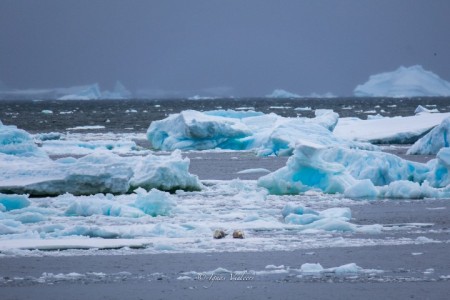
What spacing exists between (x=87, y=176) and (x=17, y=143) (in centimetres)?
704

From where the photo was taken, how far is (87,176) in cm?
1307

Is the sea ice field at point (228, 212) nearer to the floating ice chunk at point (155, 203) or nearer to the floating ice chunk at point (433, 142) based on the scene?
the floating ice chunk at point (155, 203)

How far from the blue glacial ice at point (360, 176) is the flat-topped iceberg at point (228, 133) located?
6214 mm

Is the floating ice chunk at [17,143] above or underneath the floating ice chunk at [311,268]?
underneath

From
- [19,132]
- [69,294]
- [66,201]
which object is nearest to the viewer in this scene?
[69,294]

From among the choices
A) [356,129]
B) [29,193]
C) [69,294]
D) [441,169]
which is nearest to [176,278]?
[69,294]

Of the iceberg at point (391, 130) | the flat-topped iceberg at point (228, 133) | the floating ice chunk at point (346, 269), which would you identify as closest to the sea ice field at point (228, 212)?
the floating ice chunk at point (346, 269)

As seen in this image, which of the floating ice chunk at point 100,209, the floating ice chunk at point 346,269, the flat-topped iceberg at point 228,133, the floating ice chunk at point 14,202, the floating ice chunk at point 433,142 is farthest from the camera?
the flat-topped iceberg at point 228,133

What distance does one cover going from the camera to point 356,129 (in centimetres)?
2788

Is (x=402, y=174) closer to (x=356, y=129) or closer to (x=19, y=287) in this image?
(x=19, y=287)

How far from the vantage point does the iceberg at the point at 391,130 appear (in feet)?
84.8

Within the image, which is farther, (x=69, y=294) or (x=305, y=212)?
(x=305, y=212)

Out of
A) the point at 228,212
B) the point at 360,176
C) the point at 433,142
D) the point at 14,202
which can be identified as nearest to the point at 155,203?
the point at 228,212

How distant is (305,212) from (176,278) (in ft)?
11.9
